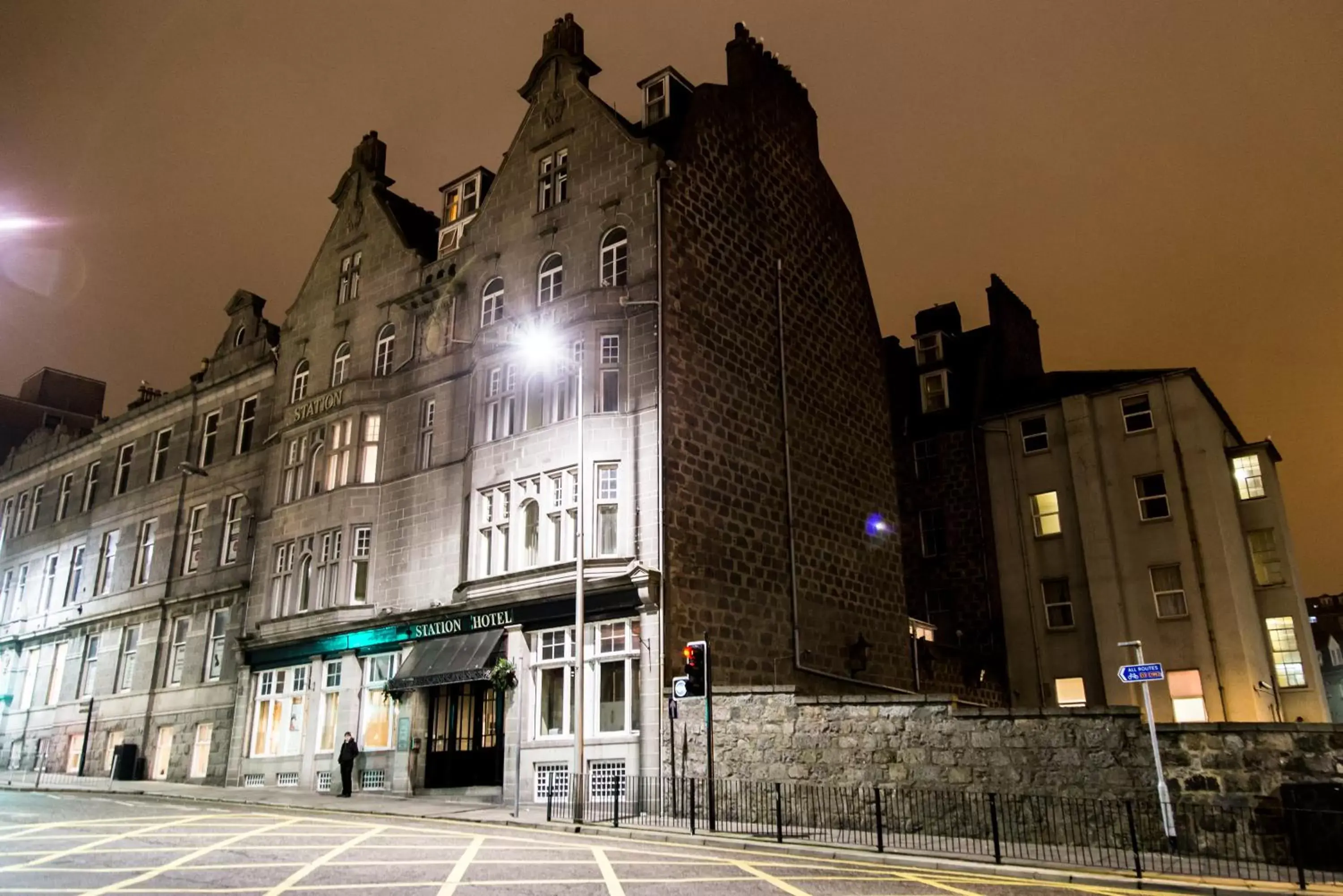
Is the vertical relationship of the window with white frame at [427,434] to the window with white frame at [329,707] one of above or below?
above

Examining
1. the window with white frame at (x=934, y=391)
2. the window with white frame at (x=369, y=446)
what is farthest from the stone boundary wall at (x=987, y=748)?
the window with white frame at (x=934, y=391)

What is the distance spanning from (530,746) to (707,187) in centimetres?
1679

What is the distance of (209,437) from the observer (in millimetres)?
41375

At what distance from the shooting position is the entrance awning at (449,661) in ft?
82.8

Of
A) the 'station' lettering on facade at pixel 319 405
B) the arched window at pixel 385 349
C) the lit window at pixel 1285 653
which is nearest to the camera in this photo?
the lit window at pixel 1285 653

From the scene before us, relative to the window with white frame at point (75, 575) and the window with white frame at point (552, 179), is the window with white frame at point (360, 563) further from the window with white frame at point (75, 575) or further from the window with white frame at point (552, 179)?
Result: the window with white frame at point (75, 575)

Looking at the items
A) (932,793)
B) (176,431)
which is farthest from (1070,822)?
(176,431)

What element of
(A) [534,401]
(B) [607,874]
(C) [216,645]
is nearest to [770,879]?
(B) [607,874]

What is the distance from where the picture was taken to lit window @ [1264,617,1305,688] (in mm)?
30953

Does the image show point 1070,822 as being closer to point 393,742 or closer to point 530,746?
point 530,746

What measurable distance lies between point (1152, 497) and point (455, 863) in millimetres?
29152

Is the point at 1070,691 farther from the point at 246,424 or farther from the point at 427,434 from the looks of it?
the point at 246,424

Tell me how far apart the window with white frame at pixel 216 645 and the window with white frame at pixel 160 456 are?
31.6 feet

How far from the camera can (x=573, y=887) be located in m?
11.6
